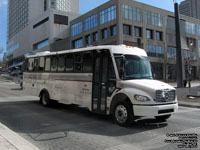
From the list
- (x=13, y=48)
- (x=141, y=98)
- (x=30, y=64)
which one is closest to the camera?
(x=141, y=98)

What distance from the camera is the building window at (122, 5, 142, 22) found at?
174ft

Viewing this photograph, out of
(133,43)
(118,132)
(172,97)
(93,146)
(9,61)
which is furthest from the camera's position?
(9,61)

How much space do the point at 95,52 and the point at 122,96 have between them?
7.80 ft

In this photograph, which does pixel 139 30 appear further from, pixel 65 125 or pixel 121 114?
pixel 65 125

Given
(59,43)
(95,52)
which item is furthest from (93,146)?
(59,43)

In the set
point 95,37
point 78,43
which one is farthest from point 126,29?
point 78,43

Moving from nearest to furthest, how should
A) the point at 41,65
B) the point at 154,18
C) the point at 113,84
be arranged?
the point at 113,84 → the point at 41,65 → the point at 154,18

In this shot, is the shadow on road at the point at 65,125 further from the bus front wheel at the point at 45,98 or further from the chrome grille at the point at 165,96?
the bus front wheel at the point at 45,98

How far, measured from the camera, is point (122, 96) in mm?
7551

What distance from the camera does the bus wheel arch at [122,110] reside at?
23.8ft

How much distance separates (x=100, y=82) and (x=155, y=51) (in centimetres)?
5417

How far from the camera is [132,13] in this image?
180 feet

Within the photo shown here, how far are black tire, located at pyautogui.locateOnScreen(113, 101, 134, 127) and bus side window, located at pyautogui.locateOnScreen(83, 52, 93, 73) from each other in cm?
224

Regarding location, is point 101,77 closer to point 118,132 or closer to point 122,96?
point 122,96
